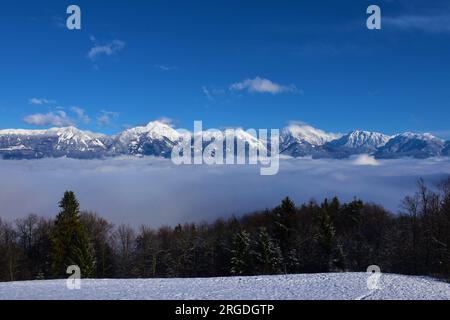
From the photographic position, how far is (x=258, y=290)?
2105 centimetres

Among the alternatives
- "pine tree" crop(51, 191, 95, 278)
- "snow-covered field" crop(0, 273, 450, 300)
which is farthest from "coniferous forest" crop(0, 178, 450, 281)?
"snow-covered field" crop(0, 273, 450, 300)

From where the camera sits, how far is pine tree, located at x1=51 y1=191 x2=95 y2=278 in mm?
46219

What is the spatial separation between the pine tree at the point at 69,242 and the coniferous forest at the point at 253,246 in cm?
10

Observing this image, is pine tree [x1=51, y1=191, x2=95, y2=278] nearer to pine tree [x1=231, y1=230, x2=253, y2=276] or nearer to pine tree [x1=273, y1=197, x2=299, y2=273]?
pine tree [x1=231, y1=230, x2=253, y2=276]

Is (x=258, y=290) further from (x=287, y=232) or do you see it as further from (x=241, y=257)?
(x=287, y=232)

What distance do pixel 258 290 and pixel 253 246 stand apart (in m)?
32.1

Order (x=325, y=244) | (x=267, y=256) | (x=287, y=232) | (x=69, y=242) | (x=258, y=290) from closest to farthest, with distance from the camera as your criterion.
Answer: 1. (x=258, y=290)
2. (x=69, y=242)
3. (x=267, y=256)
4. (x=325, y=244)
5. (x=287, y=232)

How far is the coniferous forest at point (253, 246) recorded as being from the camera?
153 feet

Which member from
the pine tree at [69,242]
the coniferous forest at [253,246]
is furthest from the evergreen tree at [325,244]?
the pine tree at [69,242]

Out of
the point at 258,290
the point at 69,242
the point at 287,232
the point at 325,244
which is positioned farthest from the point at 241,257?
the point at 258,290

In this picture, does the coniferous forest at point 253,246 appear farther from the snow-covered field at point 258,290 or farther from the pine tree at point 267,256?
the snow-covered field at point 258,290

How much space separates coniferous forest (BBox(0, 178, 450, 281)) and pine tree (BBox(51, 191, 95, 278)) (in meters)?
0.10

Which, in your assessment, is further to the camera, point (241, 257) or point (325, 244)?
point (325, 244)
